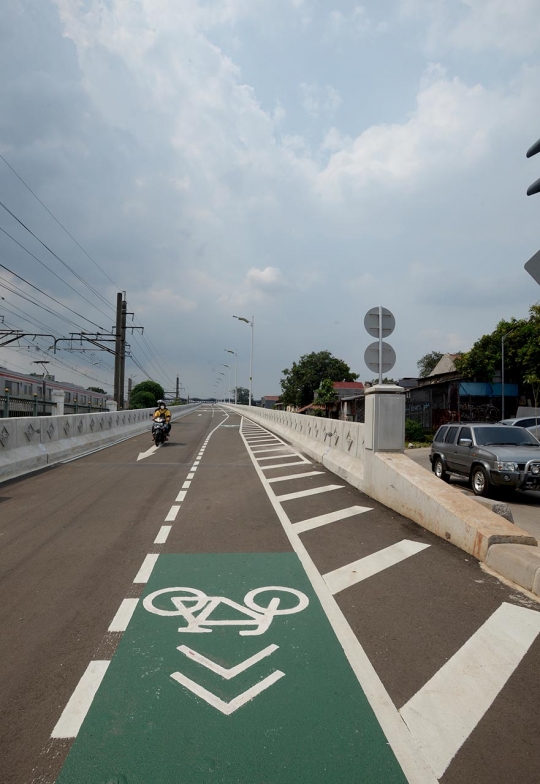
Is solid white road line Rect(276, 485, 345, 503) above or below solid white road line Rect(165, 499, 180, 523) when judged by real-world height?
above

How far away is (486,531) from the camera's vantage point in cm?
642

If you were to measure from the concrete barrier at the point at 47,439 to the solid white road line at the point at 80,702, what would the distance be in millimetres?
9931

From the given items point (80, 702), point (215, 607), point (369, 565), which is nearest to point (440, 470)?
point (369, 565)

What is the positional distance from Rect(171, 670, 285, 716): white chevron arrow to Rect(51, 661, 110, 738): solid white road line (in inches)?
20.6

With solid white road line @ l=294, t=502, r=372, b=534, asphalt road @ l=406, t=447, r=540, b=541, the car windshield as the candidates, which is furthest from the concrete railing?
the car windshield

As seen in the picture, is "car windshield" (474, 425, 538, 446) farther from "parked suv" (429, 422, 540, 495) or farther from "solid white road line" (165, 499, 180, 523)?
"solid white road line" (165, 499, 180, 523)

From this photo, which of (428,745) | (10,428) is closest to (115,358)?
(10,428)

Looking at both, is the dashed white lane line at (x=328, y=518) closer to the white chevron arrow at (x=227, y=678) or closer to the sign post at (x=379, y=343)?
the sign post at (x=379, y=343)

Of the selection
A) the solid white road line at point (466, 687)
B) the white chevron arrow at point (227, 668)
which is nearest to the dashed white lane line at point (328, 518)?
the solid white road line at point (466, 687)

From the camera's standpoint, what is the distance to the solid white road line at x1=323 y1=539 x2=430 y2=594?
5.65 m

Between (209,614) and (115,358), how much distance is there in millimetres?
36326

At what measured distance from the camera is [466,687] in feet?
11.9

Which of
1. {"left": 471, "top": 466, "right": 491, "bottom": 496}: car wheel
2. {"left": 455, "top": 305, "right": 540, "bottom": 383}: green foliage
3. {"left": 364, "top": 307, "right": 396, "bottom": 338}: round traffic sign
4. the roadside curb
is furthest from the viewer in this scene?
{"left": 455, "top": 305, "right": 540, "bottom": 383}: green foliage

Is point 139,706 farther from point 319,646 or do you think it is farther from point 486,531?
point 486,531
